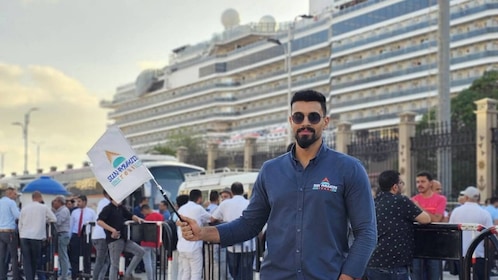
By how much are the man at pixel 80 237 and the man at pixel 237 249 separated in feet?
8.53

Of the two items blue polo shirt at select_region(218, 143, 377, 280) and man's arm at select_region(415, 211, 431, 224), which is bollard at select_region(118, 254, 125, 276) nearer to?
man's arm at select_region(415, 211, 431, 224)

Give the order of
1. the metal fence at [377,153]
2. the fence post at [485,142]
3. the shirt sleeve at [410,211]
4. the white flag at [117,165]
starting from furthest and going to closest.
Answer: the metal fence at [377,153] < the fence post at [485,142] < the shirt sleeve at [410,211] < the white flag at [117,165]

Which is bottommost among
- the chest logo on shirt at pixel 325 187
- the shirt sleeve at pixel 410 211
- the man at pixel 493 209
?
the man at pixel 493 209

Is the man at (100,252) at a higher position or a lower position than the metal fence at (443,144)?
lower

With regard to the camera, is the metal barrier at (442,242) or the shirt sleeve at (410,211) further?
the shirt sleeve at (410,211)

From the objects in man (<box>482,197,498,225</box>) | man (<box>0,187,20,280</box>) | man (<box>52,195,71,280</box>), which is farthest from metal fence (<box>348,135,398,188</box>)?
man (<box>0,187,20,280</box>)

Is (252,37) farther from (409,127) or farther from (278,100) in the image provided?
(409,127)

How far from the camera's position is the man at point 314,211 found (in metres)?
5.55

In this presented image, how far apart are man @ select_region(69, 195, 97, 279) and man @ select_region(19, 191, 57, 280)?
2.70 feet

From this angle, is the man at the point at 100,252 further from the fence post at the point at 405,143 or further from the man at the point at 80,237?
the fence post at the point at 405,143

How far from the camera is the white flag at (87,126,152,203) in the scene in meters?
7.12

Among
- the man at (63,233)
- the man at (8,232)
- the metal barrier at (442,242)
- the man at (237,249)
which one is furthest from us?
the man at (63,233)

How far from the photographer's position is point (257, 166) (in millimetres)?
44625

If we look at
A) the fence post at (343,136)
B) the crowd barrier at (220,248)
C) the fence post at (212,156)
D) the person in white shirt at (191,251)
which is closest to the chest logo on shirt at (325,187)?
the crowd barrier at (220,248)
